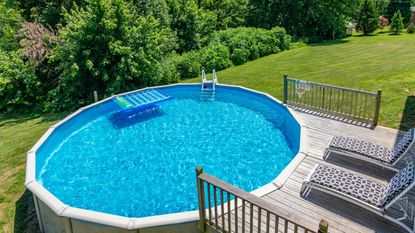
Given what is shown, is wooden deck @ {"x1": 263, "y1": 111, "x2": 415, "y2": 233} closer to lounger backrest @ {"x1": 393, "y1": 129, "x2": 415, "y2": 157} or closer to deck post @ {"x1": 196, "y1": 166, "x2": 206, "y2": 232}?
lounger backrest @ {"x1": 393, "y1": 129, "x2": 415, "y2": 157}

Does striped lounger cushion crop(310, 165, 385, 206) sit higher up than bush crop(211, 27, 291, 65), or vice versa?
bush crop(211, 27, 291, 65)

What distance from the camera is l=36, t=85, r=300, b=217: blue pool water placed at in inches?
267

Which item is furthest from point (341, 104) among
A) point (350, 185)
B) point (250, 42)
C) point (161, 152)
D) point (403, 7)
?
point (403, 7)

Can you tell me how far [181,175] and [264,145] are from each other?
282 centimetres

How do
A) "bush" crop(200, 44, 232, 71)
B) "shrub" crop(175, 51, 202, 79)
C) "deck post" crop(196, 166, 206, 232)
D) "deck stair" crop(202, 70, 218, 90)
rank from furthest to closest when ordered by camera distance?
"bush" crop(200, 44, 232, 71) < "shrub" crop(175, 51, 202, 79) < "deck stair" crop(202, 70, 218, 90) < "deck post" crop(196, 166, 206, 232)

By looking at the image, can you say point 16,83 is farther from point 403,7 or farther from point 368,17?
point 403,7

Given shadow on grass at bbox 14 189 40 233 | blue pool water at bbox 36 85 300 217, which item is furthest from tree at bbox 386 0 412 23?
shadow on grass at bbox 14 189 40 233

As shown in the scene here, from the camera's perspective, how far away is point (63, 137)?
9.84 m

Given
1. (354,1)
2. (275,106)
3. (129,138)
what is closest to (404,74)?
(275,106)

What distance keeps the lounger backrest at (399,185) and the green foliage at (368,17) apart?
3246 centimetres

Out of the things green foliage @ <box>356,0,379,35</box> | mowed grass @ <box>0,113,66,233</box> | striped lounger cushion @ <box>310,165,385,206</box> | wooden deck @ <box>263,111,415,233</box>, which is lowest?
mowed grass @ <box>0,113,66,233</box>

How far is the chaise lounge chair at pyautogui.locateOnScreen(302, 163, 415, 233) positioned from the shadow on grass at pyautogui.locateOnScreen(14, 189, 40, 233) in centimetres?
555

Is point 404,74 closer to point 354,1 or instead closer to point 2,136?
point 2,136

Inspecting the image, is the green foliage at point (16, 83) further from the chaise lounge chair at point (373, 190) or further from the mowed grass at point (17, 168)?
the chaise lounge chair at point (373, 190)
